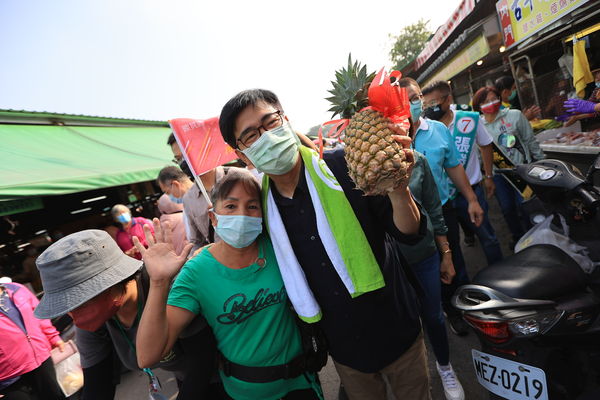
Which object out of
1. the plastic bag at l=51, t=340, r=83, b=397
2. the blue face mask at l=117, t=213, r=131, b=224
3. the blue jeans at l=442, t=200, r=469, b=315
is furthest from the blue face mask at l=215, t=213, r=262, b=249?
the blue face mask at l=117, t=213, r=131, b=224

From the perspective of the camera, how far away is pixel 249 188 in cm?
167

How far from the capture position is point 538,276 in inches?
68.2

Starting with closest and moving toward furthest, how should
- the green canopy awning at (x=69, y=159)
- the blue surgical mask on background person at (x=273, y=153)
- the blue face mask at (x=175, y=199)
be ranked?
1. the blue surgical mask on background person at (x=273, y=153)
2. the blue face mask at (x=175, y=199)
3. the green canopy awning at (x=69, y=159)

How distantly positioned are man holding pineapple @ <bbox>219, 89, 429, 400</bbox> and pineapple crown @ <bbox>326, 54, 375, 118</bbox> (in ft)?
0.83

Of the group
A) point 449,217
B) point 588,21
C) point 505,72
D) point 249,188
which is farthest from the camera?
point 505,72

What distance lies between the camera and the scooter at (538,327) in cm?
155

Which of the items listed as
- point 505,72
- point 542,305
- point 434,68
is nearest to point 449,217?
point 542,305

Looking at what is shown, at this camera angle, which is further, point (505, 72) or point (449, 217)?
point (505, 72)

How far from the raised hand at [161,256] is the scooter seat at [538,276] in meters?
1.91

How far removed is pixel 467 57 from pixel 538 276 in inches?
324

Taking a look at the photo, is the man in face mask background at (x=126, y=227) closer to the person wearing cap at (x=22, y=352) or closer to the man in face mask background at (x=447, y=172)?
the person wearing cap at (x=22, y=352)

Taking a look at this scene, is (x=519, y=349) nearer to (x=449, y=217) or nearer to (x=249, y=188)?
(x=449, y=217)

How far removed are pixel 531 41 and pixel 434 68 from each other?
299 inches

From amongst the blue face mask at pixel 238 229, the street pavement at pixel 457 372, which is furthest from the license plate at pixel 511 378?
the blue face mask at pixel 238 229
